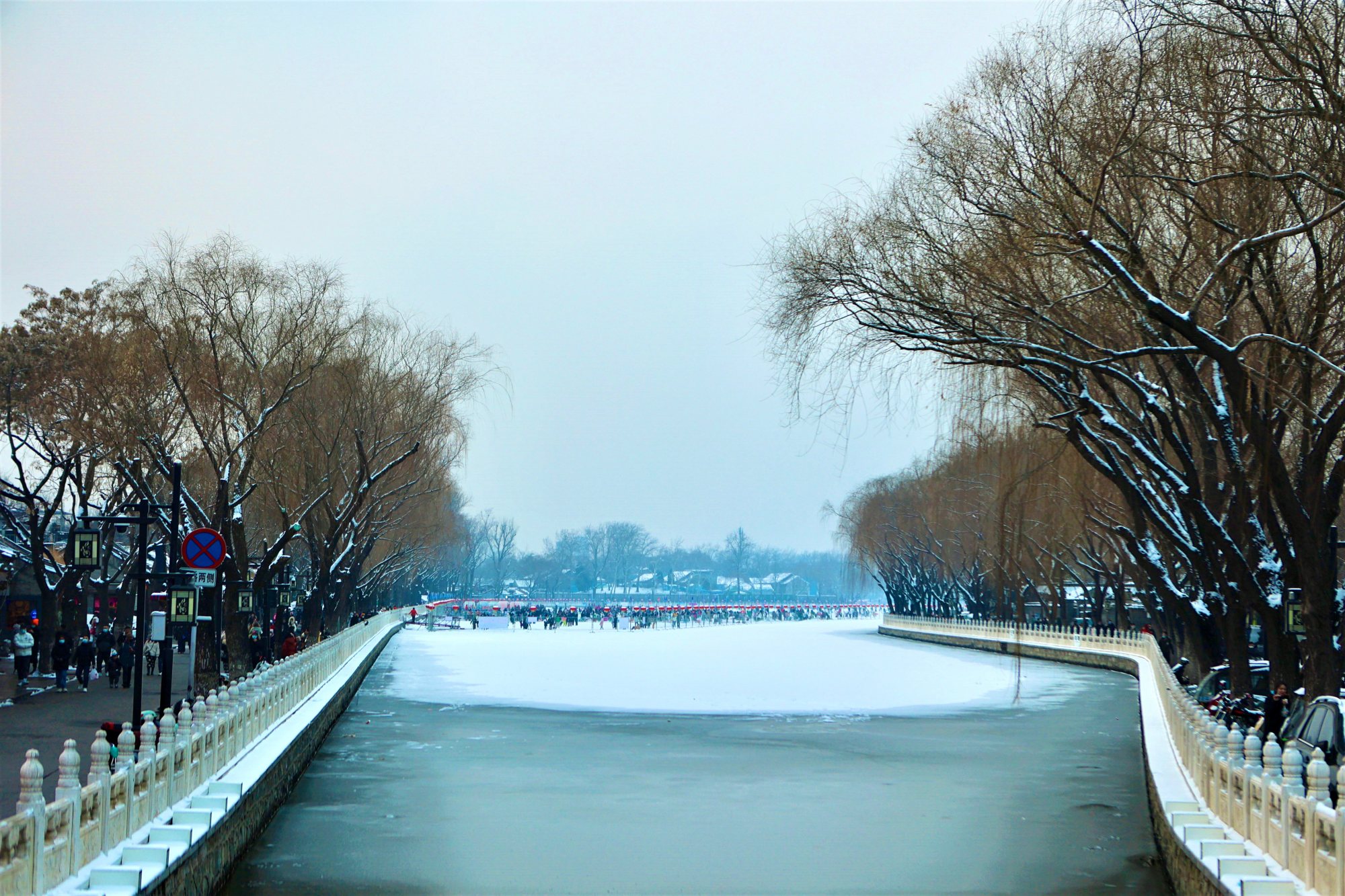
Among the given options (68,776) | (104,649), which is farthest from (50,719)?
(68,776)

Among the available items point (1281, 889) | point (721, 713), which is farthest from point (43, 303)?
point (1281, 889)

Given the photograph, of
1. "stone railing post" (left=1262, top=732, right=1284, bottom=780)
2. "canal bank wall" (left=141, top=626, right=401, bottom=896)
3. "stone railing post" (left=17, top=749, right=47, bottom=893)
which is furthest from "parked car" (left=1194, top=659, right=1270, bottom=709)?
"stone railing post" (left=17, top=749, right=47, bottom=893)

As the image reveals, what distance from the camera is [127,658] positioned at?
3372 centimetres

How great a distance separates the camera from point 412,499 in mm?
53031

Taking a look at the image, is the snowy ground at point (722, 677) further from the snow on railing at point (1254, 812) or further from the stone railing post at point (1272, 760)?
the stone railing post at point (1272, 760)

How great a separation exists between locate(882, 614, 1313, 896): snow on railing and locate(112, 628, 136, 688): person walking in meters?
24.2

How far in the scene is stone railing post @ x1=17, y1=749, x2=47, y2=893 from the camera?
26.1ft

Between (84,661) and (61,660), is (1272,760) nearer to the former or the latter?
(61,660)

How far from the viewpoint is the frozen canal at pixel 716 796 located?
46.0ft

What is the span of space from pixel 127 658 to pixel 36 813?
1079 inches

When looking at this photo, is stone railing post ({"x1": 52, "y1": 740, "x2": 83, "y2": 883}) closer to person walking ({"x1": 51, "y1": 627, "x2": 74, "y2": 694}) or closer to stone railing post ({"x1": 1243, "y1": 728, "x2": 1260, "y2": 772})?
stone railing post ({"x1": 1243, "y1": 728, "x2": 1260, "y2": 772})

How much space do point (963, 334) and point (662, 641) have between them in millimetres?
61185

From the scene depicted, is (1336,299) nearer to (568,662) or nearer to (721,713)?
(721,713)

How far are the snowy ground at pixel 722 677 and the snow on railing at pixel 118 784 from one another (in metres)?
16.7
